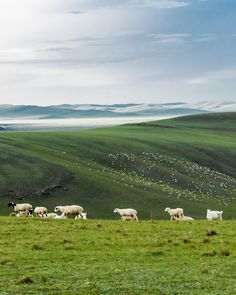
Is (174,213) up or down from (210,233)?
down

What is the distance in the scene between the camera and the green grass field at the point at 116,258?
57.6ft

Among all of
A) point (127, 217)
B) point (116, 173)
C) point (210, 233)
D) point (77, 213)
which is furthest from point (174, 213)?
point (116, 173)

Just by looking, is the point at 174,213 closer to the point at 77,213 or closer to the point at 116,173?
the point at 77,213

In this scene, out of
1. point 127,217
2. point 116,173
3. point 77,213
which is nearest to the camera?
point 127,217

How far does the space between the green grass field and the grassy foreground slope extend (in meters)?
52.3

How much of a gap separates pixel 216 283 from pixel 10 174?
8657 centimetres

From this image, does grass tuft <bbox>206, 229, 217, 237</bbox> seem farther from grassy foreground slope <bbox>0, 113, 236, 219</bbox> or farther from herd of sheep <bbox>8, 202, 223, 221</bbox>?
grassy foreground slope <bbox>0, 113, 236, 219</bbox>

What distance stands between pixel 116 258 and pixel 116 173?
91.7m

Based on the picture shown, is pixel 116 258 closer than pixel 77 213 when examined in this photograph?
Yes

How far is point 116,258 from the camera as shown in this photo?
2272 centimetres

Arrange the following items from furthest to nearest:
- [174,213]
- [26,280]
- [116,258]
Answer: [174,213], [116,258], [26,280]

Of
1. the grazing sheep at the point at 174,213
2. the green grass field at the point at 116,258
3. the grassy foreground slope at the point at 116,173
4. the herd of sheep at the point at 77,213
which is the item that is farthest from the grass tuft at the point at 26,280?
the grassy foreground slope at the point at 116,173

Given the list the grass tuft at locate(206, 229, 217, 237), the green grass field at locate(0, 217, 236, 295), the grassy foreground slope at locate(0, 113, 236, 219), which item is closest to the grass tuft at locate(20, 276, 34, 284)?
the green grass field at locate(0, 217, 236, 295)

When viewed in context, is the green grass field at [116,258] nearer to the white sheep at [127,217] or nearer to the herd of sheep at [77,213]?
the white sheep at [127,217]
